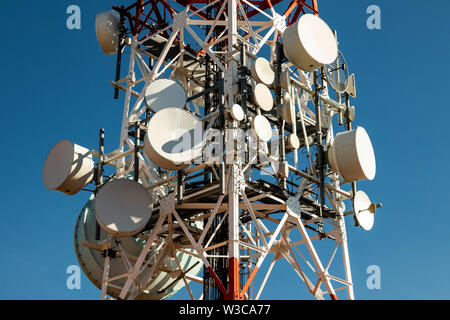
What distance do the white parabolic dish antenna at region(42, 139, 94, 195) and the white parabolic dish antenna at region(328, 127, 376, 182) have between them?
11094mm

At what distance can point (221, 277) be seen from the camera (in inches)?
1197

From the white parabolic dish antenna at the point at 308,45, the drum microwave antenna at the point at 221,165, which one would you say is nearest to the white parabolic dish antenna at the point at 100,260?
the drum microwave antenna at the point at 221,165

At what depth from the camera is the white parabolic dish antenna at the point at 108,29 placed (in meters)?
37.5

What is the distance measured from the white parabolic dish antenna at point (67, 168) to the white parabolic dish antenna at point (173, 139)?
4330 mm

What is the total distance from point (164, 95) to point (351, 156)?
915cm

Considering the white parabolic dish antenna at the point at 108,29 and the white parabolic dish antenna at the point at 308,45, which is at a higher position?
the white parabolic dish antenna at the point at 108,29

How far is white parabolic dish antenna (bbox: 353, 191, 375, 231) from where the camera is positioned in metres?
32.5

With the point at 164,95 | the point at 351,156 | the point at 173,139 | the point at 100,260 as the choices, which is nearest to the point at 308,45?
the point at 351,156

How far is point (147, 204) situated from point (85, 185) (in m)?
3.56

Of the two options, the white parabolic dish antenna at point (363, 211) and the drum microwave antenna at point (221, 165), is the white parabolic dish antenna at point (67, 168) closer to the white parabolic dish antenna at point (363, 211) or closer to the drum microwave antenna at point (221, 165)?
the drum microwave antenna at point (221, 165)

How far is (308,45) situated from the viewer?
31.1 metres

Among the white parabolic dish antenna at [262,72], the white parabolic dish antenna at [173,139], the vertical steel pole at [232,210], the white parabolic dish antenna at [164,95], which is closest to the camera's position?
the vertical steel pole at [232,210]
